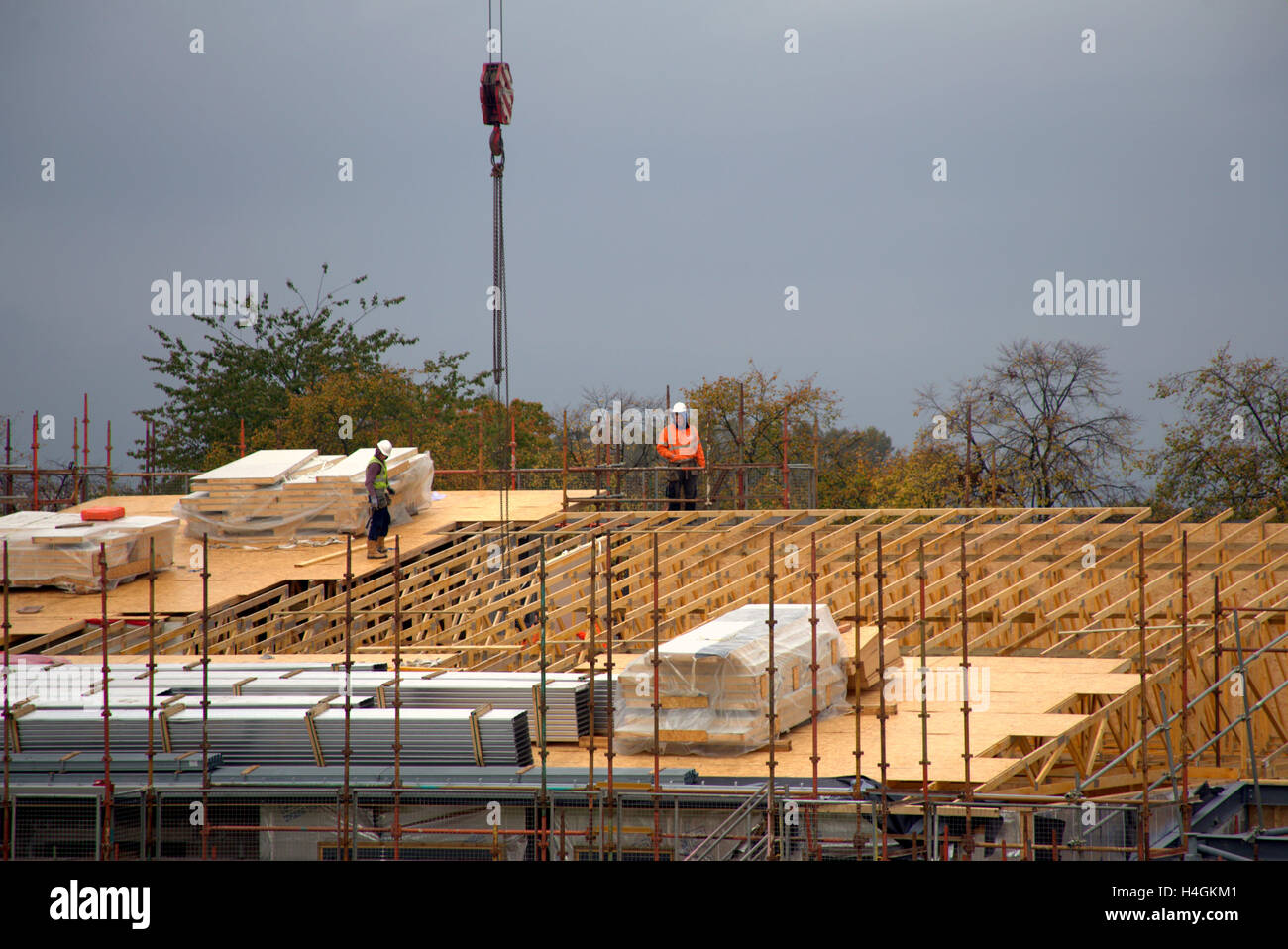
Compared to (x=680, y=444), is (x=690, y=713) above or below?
→ below

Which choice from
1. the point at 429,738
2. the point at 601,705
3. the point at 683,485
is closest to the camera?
the point at 429,738

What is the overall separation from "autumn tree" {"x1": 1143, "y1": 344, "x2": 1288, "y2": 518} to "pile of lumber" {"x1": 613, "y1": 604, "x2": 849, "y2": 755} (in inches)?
1033

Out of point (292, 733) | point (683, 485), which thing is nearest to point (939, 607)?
point (683, 485)

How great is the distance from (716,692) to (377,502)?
8.31 meters

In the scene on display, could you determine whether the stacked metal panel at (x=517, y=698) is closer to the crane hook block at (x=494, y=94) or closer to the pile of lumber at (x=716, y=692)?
the pile of lumber at (x=716, y=692)

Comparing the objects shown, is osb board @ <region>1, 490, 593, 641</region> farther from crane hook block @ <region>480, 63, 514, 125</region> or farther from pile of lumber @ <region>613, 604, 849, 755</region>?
crane hook block @ <region>480, 63, 514, 125</region>

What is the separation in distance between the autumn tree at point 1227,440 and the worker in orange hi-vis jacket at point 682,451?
18.7m

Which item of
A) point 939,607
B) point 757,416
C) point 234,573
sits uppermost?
point 757,416

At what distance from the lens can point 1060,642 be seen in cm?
1482

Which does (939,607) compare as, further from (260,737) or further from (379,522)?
(260,737)

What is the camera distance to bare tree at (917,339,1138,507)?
41.9m

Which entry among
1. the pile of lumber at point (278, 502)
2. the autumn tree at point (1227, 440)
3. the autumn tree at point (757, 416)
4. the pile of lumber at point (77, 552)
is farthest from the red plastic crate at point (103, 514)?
the autumn tree at point (757, 416)

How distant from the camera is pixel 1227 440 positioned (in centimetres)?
3738
